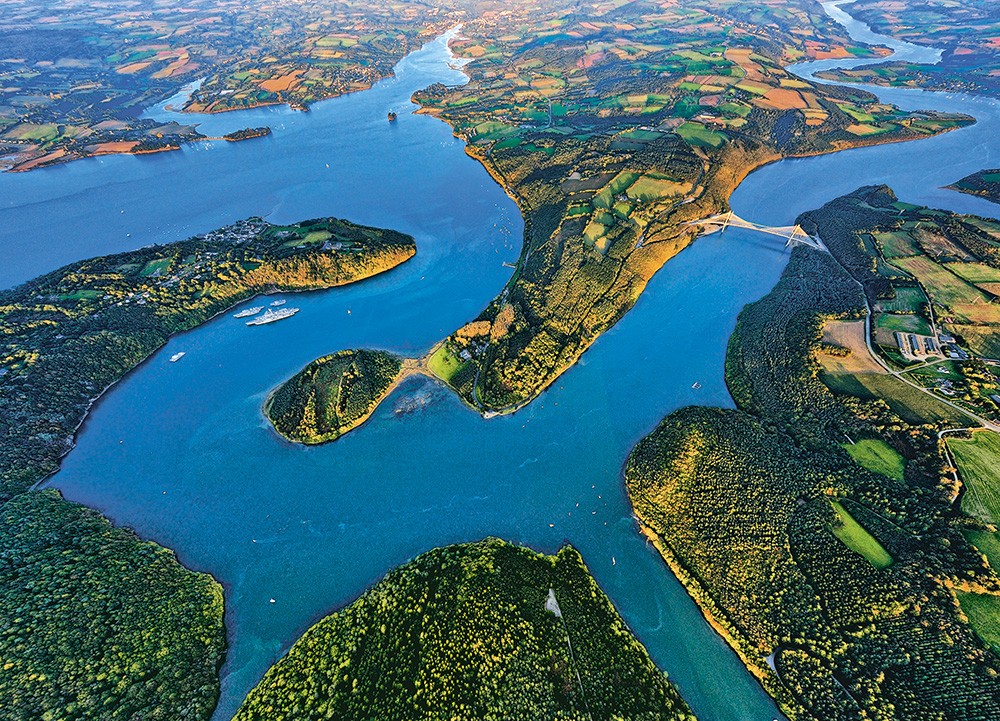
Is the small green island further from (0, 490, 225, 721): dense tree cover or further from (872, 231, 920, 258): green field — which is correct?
(0, 490, 225, 721): dense tree cover

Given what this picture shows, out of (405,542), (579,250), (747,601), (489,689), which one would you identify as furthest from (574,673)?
(579,250)

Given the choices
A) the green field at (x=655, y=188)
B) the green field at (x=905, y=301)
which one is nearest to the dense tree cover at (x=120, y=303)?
the green field at (x=655, y=188)

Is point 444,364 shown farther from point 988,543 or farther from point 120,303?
point 988,543

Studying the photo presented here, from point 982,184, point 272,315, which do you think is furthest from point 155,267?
point 982,184

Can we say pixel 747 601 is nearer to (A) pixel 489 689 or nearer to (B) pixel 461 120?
(A) pixel 489 689

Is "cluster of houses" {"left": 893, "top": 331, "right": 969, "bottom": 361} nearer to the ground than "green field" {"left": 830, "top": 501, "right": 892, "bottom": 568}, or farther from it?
farther from it

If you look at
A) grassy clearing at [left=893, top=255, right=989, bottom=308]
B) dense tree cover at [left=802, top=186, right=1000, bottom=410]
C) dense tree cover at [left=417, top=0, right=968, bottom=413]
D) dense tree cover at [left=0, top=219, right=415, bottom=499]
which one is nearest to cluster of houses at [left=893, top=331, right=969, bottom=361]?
dense tree cover at [left=802, top=186, right=1000, bottom=410]
